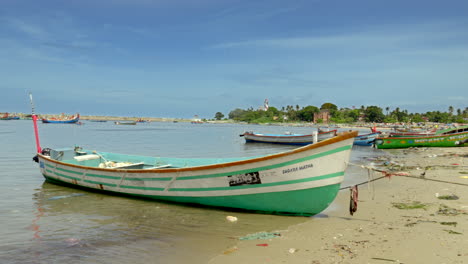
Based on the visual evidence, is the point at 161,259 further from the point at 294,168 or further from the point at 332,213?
the point at 332,213

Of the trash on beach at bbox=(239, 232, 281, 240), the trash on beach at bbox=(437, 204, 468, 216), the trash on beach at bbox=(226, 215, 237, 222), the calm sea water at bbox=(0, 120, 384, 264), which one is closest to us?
the calm sea water at bbox=(0, 120, 384, 264)

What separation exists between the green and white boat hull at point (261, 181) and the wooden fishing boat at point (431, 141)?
27.5 metres

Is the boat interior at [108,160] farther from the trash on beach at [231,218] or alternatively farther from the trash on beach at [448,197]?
the trash on beach at [448,197]

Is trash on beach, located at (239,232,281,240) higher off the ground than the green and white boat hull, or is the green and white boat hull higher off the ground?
the green and white boat hull

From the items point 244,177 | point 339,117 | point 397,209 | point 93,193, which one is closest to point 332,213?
point 397,209

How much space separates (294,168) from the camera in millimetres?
7582

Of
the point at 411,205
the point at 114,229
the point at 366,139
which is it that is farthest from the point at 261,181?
the point at 366,139

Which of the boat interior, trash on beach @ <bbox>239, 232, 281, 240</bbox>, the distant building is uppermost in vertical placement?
the distant building

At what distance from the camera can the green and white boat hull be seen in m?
7.42

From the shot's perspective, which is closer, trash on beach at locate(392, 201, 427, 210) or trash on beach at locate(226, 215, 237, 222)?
trash on beach at locate(226, 215, 237, 222)

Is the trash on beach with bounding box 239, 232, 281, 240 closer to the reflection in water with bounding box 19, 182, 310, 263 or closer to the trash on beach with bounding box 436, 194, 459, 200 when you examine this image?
the reflection in water with bounding box 19, 182, 310, 263

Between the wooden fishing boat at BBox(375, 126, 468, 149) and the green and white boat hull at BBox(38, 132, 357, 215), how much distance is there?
1083 inches

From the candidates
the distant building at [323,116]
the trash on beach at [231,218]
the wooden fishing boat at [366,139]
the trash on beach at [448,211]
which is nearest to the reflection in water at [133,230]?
the trash on beach at [231,218]

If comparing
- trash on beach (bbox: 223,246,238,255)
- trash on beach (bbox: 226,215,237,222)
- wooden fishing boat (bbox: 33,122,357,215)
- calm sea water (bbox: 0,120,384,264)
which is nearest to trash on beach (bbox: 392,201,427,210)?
calm sea water (bbox: 0,120,384,264)
